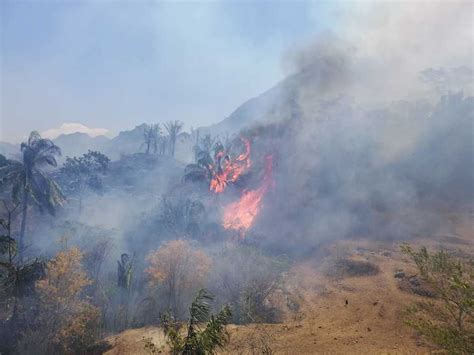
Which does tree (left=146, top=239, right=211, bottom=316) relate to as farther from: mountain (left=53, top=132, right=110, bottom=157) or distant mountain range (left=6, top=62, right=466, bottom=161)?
mountain (left=53, top=132, right=110, bottom=157)

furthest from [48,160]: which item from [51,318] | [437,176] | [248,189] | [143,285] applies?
[437,176]

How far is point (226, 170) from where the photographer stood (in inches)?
2285

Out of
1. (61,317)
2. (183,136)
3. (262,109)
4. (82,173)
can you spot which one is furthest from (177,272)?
(183,136)

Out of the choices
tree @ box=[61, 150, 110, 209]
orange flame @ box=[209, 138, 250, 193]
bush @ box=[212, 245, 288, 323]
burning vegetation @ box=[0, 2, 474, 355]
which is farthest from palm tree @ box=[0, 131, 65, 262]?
bush @ box=[212, 245, 288, 323]

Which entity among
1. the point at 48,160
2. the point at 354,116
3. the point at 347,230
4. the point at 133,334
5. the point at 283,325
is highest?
the point at 354,116

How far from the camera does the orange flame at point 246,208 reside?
51469mm

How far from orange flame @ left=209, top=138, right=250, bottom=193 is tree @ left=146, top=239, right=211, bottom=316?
21.0 meters

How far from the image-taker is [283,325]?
25922 mm

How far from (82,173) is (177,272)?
4582 centimetres

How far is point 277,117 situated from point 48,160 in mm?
49828

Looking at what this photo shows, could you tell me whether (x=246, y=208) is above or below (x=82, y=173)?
below

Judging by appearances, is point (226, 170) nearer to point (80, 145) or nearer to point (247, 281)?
point (247, 281)

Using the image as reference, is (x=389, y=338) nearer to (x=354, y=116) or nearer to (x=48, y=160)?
(x=48, y=160)

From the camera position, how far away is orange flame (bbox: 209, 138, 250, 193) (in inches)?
2108
